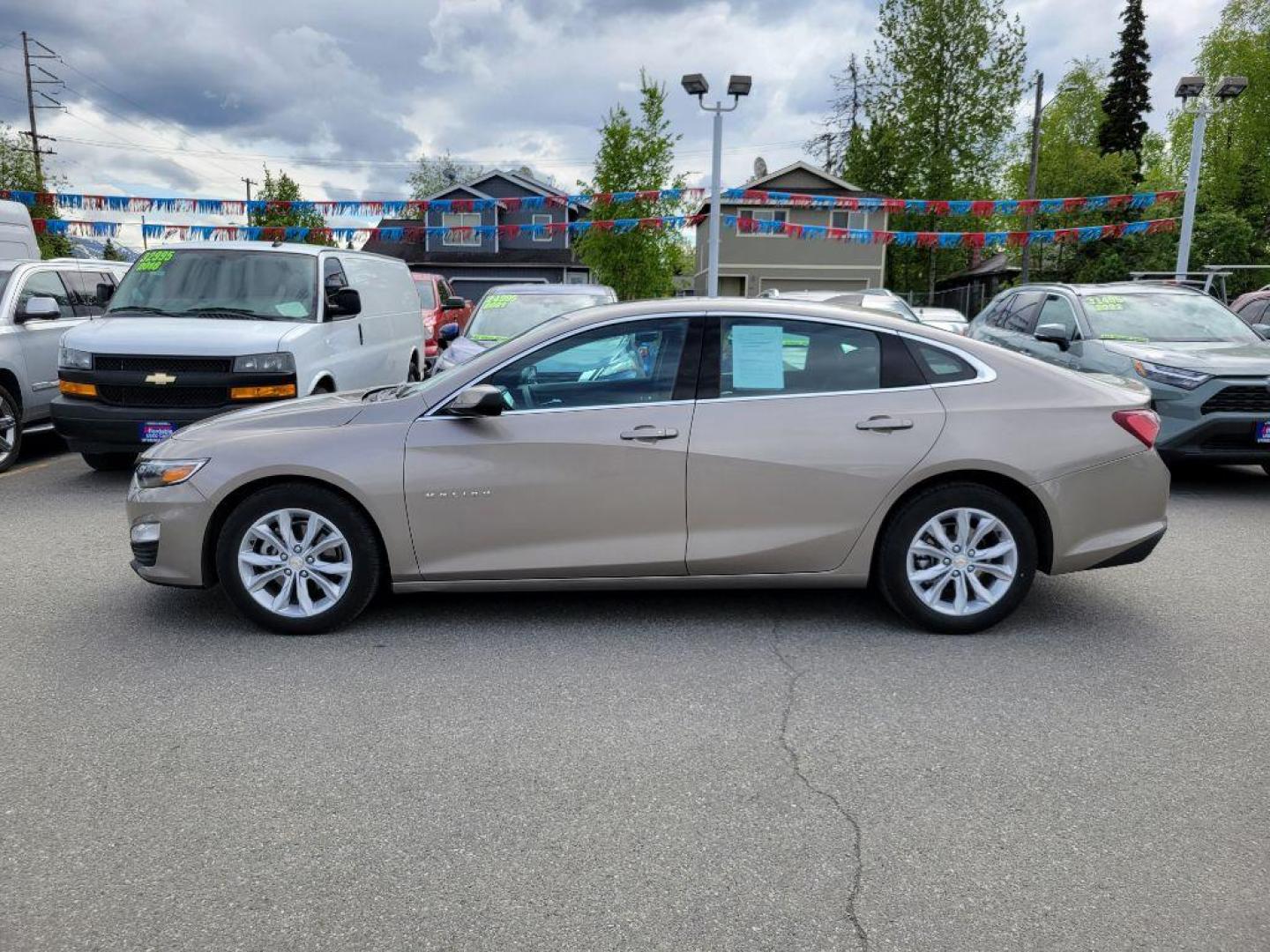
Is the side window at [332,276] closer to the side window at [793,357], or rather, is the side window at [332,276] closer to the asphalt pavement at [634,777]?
the asphalt pavement at [634,777]

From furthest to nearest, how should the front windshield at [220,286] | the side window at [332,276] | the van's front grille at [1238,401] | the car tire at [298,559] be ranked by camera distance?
1. the side window at [332,276]
2. the front windshield at [220,286]
3. the van's front grille at [1238,401]
4. the car tire at [298,559]

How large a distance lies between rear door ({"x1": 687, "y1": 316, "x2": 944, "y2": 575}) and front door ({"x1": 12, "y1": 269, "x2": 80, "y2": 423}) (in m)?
7.57

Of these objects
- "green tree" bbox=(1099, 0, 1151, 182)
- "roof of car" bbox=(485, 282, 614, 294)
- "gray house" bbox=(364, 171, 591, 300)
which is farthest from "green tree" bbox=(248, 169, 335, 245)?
"green tree" bbox=(1099, 0, 1151, 182)

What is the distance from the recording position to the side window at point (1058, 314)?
31.0 ft

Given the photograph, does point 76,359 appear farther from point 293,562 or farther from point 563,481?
point 563,481

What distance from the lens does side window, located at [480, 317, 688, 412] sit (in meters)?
4.62

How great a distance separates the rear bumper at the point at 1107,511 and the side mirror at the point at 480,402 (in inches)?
99.6

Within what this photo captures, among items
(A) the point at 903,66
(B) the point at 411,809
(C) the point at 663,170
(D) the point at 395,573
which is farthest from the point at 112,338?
(A) the point at 903,66

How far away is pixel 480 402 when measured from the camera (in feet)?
14.6

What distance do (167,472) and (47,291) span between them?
687 centimetres

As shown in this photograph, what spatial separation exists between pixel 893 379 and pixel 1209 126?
2192 inches

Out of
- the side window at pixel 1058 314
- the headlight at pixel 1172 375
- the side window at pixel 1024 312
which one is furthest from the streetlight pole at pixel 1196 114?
the headlight at pixel 1172 375

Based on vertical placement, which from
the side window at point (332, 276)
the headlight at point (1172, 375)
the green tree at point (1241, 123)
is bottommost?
the headlight at point (1172, 375)

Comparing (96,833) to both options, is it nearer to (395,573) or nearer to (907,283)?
(395,573)
